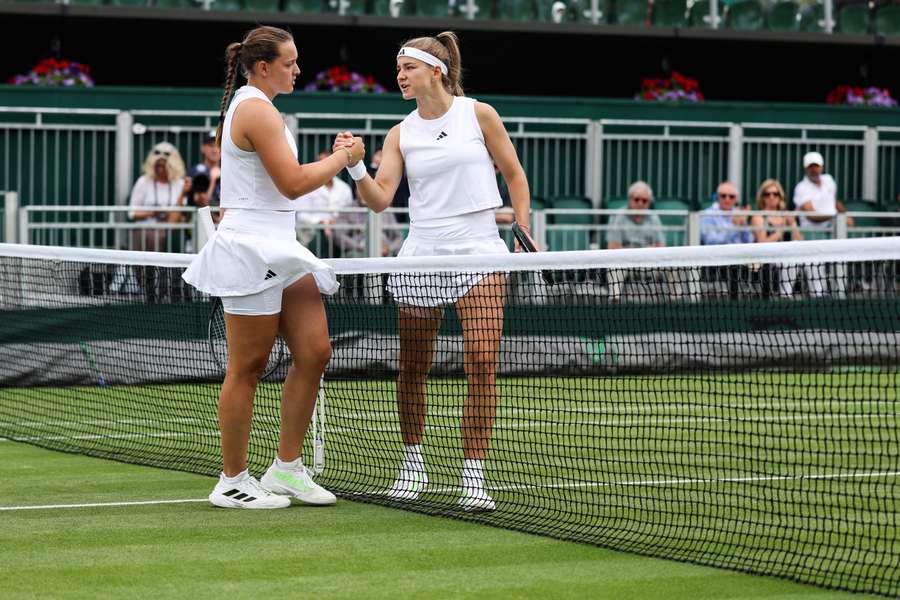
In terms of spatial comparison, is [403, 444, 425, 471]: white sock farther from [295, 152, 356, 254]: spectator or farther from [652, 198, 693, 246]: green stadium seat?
[652, 198, 693, 246]: green stadium seat

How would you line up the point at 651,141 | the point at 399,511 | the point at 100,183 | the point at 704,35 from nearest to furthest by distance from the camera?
1. the point at 399,511
2. the point at 100,183
3. the point at 651,141
4. the point at 704,35

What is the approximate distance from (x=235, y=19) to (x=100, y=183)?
12.9 ft

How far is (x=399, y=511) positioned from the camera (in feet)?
22.2

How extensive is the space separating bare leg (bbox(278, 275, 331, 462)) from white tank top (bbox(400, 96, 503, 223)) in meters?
0.74

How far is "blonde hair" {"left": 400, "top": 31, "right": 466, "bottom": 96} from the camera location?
707cm

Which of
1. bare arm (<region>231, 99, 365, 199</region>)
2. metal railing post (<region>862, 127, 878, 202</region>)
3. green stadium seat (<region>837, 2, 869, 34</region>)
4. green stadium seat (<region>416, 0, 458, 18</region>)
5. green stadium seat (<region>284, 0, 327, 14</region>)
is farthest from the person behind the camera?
green stadium seat (<region>837, 2, 869, 34</region>)

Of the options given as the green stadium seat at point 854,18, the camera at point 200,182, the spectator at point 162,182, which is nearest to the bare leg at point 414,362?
the camera at point 200,182

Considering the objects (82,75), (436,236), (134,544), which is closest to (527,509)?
(436,236)

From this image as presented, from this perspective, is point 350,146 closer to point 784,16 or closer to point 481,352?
point 481,352

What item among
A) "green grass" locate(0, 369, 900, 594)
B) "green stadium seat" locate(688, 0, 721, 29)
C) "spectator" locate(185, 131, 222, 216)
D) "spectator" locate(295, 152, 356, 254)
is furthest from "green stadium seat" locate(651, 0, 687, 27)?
"green grass" locate(0, 369, 900, 594)

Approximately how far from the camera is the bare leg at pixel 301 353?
6660mm

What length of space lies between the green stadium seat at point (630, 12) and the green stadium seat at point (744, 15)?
1.24 meters

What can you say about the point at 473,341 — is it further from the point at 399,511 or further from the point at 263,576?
the point at 263,576

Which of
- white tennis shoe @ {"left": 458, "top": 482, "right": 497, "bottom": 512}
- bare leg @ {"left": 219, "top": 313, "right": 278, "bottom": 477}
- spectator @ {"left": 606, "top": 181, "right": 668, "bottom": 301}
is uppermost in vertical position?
spectator @ {"left": 606, "top": 181, "right": 668, "bottom": 301}
